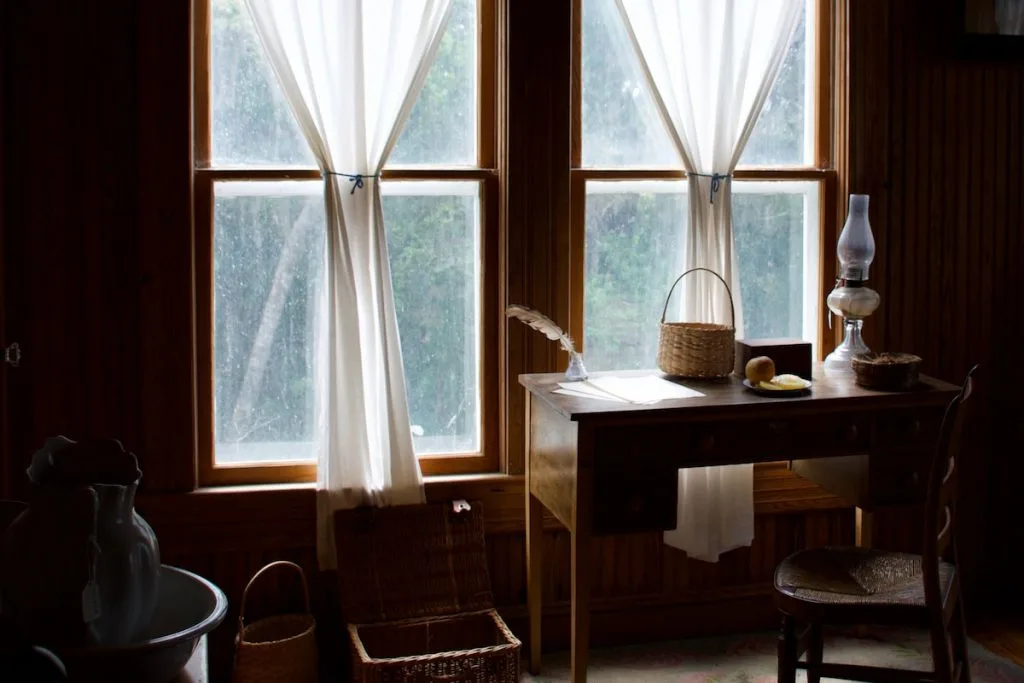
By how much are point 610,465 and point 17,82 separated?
67.8 inches

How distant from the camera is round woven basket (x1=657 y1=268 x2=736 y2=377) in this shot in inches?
109

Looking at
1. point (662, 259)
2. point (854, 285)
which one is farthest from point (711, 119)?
point (854, 285)

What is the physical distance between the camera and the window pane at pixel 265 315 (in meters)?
2.91

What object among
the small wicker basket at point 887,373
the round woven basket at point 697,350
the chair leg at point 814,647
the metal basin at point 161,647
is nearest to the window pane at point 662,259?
the round woven basket at point 697,350

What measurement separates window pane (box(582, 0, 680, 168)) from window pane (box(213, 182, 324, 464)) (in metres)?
0.80

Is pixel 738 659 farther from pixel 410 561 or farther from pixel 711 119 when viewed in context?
pixel 711 119

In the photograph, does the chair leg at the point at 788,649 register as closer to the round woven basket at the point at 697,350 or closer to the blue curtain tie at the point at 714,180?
the round woven basket at the point at 697,350

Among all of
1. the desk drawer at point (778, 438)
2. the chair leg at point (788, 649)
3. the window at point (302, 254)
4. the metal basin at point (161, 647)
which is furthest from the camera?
the window at point (302, 254)

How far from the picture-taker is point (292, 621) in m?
2.85

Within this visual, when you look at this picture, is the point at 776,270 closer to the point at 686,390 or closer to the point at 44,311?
the point at 686,390

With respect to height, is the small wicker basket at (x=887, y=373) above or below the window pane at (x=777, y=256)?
below

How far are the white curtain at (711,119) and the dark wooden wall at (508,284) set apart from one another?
18cm

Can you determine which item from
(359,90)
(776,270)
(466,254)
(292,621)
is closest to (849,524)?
(776,270)

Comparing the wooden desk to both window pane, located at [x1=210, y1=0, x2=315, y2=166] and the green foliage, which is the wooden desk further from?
window pane, located at [x1=210, y1=0, x2=315, y2=166]
